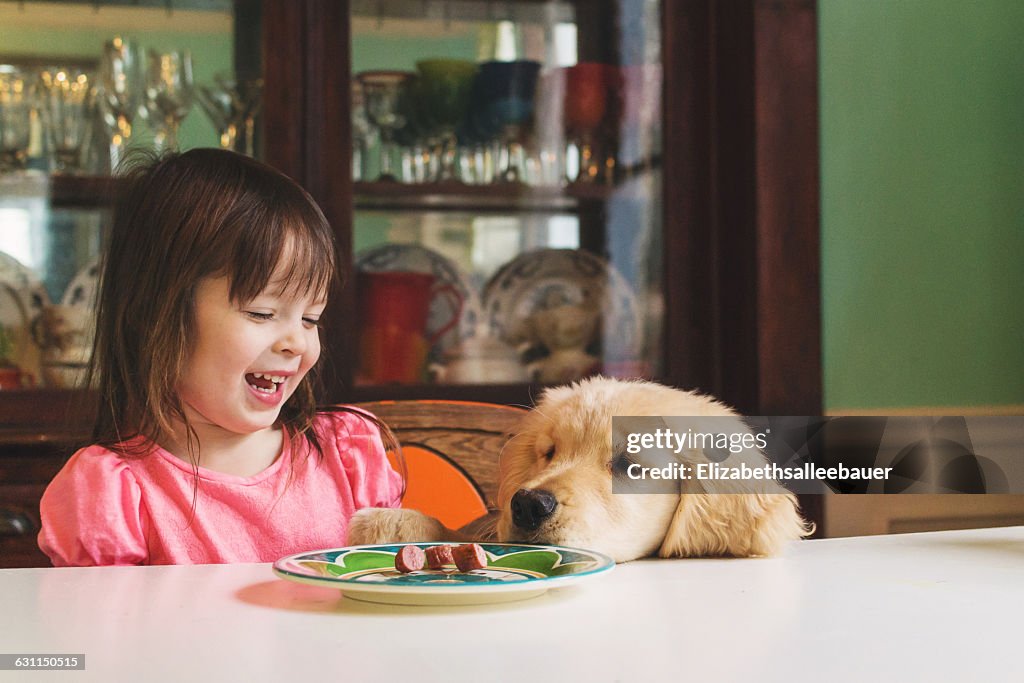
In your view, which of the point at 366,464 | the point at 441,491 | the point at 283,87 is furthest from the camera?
the point at 283,87

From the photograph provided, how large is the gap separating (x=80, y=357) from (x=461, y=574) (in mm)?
1469

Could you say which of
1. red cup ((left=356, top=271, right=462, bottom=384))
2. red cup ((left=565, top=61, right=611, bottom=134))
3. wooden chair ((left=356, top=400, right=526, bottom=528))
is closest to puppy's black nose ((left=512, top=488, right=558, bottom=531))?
wooden chair ((left=356, top=400, right=526, bottom=528))

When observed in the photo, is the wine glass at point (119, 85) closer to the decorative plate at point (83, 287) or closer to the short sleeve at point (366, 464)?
the decorative plate at point (83, 287)

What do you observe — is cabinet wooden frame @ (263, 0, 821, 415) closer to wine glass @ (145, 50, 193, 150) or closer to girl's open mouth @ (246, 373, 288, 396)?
wine glass @ (145, 50, 193, 150)

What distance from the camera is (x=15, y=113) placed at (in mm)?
1962

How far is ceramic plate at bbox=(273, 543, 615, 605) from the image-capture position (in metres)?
0.57

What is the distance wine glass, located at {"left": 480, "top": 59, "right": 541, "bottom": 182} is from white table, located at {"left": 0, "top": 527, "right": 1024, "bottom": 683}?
1465 millimetres

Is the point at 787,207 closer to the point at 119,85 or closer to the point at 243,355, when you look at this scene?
the point at 243,355

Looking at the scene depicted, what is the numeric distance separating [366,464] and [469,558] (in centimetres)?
64

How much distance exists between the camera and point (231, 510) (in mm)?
1150

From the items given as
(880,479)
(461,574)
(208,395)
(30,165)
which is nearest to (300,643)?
(461,574)

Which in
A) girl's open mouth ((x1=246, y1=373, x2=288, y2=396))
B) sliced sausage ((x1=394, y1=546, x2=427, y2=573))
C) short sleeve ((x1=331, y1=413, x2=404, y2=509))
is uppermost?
girl's open mouth ((x1=246, y1=373, x2=288, y2=396))

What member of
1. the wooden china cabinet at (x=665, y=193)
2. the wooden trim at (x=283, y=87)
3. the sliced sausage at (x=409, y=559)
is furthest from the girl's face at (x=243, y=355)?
the wooden trim at (x=283, y=87)

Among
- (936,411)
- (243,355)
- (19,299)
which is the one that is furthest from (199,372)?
(936,411)
